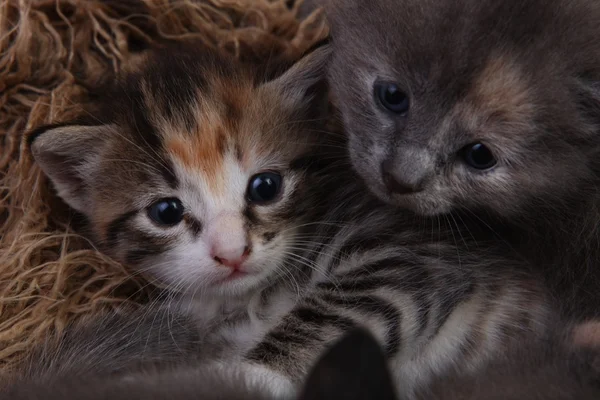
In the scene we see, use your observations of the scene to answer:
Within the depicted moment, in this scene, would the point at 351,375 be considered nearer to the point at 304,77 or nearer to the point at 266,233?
the point at 266,233

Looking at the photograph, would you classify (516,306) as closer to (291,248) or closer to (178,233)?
(291,248)

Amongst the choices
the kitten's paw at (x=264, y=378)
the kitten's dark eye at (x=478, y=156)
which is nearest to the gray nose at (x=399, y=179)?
the kitten's dark eye at (x=478, y=156)

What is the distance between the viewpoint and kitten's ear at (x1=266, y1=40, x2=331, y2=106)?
1.80 m

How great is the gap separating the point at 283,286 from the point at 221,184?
0.90 ft

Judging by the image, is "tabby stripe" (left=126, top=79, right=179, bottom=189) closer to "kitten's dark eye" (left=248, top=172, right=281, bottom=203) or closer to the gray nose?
"kitten's dark eye" (left=248, top=172, right=281, bottom=203)

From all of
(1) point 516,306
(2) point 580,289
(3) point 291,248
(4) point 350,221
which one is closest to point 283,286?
(3) point 291,248

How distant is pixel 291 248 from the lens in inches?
66.5

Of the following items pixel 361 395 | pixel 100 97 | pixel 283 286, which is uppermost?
pixel 361 395

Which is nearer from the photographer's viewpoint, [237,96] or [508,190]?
[508,190]

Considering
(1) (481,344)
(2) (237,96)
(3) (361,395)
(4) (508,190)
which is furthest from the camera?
(2) (237,96)

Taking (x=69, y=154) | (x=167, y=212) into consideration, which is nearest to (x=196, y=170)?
(x=167, y=212)

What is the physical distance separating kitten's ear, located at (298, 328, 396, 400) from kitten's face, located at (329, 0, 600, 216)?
59 cm

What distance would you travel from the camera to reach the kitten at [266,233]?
A: 160 cm

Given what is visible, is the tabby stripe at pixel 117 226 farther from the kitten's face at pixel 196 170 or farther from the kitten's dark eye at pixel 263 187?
the kitten's dark eye at pixel 263 187
